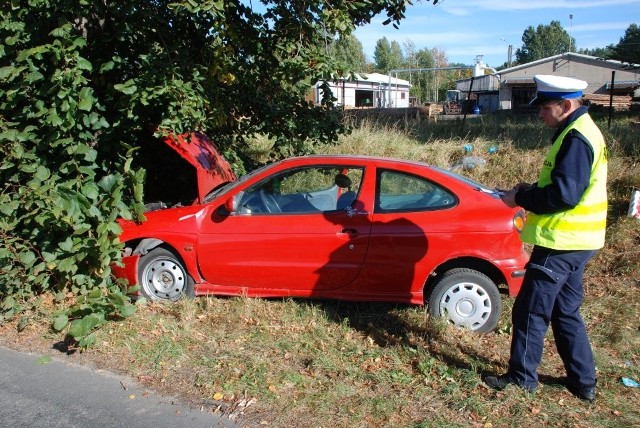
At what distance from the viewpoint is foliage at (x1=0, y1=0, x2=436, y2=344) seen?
5.14m

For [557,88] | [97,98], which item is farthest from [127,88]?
[557,88]

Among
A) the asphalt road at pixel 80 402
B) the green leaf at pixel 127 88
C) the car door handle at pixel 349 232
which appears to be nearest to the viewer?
the asphalt road at pixel 80 402

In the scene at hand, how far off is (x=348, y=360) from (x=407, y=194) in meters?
1.62

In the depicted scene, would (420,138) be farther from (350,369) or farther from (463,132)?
(350,369)

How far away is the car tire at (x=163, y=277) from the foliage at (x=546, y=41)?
128153mm

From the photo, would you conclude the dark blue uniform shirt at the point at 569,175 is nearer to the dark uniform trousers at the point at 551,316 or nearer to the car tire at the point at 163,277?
the dark uniform trousers at the point at 551,316

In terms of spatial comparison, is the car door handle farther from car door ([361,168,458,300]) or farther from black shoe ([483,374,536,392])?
black shoe ([483,374,536,392])

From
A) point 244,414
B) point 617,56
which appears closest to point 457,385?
point 244,414

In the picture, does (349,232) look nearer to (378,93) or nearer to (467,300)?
(467,300)

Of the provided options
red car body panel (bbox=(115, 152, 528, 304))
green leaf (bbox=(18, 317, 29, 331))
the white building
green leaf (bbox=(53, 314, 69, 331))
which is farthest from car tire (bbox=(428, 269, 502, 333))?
the white building

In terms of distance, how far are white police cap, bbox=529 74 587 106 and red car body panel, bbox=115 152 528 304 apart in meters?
1.41

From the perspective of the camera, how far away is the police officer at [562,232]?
357cm


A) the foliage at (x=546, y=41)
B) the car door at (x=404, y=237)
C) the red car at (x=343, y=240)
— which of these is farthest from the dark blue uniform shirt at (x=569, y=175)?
the foliage at (x=546, y=41)

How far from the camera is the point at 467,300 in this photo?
196 inches
